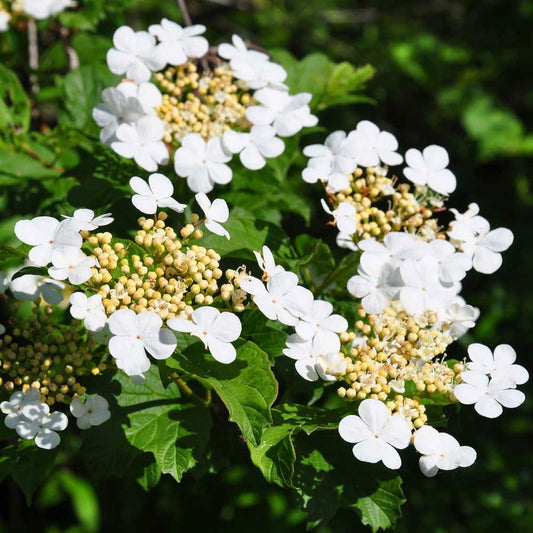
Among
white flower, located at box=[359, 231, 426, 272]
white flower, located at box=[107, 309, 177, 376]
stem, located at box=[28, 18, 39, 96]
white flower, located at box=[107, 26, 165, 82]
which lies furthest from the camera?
stem, located at box=[28, 18, 39, 96]

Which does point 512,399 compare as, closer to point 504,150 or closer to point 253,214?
point 253,214

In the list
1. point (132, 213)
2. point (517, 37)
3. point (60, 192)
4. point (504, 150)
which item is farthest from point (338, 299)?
point (517, 37)

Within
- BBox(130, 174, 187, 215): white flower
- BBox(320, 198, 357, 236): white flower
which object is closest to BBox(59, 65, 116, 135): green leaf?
BBox(130, 174, 187, 215): white flower

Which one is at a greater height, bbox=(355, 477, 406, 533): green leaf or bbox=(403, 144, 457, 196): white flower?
bbox=(403, 144, 457, 196): white flower

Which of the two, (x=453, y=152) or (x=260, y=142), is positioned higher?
(x=260, y=142)

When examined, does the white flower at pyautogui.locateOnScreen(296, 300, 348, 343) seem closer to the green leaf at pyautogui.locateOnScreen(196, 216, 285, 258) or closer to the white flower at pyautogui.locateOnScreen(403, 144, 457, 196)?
the green leaf at pyautogui.locateOnScreen(196, 216, 285, 258)

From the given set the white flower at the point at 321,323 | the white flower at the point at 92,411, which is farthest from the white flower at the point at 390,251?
the white flower at the point at 92,411

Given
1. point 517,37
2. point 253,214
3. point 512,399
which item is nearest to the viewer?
point 512,399
